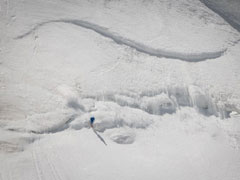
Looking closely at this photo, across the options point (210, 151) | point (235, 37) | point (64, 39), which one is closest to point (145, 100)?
point (210, 151)

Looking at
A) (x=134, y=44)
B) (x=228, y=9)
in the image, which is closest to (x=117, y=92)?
(x=134, y=44)

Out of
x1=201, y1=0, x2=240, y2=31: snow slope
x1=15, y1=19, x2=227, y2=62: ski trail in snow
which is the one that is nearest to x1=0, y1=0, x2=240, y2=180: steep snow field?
x1=15, y1=19, x2=227, y2=62: ski trail in snow

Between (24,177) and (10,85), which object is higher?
(10,85)

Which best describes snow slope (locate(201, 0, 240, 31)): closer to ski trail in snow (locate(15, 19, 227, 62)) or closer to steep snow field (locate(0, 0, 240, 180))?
steep snow field (locate(0, 0, 240, 180))

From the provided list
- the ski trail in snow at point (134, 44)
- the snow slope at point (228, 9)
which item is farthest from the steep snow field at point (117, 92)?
the snow slope at point (228, 9)

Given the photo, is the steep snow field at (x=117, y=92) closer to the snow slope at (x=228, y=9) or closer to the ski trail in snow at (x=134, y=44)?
the ski trail in snow at (x=134, y=44)

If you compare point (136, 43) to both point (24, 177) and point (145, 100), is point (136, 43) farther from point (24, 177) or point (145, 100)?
point (24, 177)

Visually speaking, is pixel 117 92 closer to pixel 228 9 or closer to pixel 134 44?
pixel 134 44

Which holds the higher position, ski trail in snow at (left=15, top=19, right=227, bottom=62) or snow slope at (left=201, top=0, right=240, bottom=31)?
snow slope at (left=201, top=0, right=240, bottom=31)
